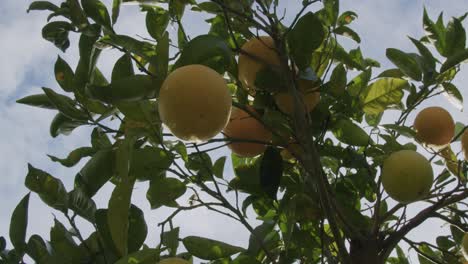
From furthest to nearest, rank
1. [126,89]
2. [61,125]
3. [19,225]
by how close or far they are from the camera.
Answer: [61,125] → [19,225] → [126,89]

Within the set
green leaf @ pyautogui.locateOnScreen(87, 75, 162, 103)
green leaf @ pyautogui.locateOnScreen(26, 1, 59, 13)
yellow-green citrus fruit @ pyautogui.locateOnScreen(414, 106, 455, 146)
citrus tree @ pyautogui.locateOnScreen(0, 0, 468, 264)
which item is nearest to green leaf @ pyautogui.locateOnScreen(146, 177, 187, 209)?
citrus tree @ pyautogui.locateOnScreen(0, 0, 468, 264)

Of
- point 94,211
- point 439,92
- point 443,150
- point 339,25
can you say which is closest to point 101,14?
point 94,211

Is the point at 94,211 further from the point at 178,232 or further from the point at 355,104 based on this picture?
the point at 355,104

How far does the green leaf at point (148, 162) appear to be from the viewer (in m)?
1.49

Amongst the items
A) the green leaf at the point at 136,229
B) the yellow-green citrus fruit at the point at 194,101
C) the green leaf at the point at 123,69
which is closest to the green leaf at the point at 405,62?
the yellow-green citrus fruit at the point at 194,101

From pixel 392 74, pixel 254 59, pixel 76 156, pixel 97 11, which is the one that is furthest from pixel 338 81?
pixel 76 156

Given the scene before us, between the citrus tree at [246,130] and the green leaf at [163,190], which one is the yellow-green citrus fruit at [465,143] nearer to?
the citrus tree at [246,130]

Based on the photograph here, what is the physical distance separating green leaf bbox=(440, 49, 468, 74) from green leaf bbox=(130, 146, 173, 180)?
34.6 inches

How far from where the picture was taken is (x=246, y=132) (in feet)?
5.30

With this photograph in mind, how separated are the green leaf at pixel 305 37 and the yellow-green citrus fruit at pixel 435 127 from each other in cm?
66

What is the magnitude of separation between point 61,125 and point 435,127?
4.02 ft

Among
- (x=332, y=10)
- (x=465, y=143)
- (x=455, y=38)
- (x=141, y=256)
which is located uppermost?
(x=332, y=10)

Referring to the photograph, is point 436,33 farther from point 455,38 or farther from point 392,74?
point 392,74

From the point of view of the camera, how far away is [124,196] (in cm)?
107
